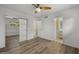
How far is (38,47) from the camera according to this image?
1913 millimetres

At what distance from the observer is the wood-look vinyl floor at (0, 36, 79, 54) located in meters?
1.87

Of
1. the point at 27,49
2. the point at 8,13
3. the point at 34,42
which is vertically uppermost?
the point at 8,13

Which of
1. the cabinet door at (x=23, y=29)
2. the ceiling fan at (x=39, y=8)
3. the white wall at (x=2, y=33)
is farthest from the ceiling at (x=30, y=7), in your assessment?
the white wall at (x=2, y=33)

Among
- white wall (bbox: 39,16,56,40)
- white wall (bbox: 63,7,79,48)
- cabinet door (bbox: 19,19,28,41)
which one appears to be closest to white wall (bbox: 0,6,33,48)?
cabinet door (bbox: 19,19,28,41)

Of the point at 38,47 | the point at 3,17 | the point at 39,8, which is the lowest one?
the point at 38,47

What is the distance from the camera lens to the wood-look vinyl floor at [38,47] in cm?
187

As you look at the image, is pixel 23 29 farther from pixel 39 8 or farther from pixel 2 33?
pixel 39 8

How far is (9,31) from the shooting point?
6.16 feet

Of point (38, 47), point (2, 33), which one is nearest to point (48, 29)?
point (38, 47)

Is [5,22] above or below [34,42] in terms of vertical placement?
above
